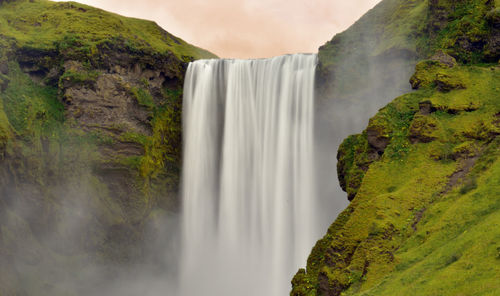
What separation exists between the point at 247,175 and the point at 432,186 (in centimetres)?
2154

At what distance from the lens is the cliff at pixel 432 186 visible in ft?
31.7

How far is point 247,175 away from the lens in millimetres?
33844

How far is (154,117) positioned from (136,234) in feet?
33.7

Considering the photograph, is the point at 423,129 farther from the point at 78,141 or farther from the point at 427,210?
the point at 78,141

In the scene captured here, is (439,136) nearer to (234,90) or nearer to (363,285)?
(363,285)

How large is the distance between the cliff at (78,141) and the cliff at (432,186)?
1987 centimetres

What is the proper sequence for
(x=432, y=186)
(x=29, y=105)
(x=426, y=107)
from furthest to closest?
(x=29, y=105) → (x=426, y=107) → (x=432, y=186)

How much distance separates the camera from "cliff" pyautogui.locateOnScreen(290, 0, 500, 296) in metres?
9.66

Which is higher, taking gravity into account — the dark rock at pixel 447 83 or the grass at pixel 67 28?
the grass at pixel 67 28

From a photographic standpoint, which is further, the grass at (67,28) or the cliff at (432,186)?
the grass at (67,28)

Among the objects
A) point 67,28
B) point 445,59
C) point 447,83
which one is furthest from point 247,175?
point 67,28

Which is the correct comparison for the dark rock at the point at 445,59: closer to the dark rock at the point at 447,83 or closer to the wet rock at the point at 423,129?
the dark rock at the point at 447,83

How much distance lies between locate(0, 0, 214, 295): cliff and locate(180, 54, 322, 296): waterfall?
105 inches

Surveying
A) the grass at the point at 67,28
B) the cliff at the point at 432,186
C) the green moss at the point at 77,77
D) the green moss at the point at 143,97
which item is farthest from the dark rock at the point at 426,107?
the grass at the point at 67,28
